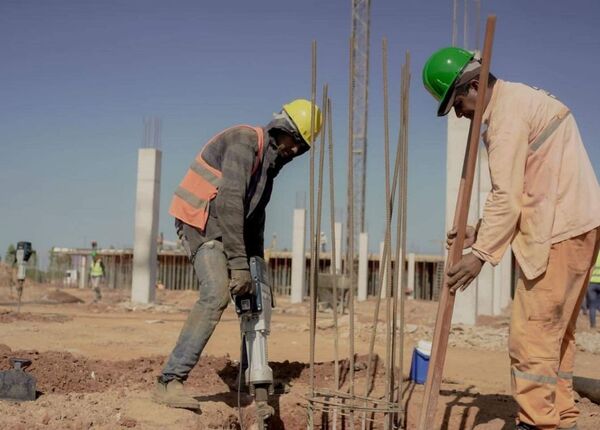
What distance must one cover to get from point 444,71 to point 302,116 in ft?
3.52

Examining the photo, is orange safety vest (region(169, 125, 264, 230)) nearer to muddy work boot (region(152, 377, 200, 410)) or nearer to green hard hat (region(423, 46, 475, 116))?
muddy work boot (region(152, 377, 200, 410))

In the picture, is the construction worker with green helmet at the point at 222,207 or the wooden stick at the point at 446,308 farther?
the construction worker with green helmet at the point at 222,207

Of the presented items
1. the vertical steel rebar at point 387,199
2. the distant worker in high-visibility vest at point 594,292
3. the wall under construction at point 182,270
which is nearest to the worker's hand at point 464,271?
the vertical steel rebar at point 387,199

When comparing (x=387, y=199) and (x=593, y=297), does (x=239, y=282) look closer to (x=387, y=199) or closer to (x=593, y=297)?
(x=387, y=199)

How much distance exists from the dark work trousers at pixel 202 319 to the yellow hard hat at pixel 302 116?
878 mm

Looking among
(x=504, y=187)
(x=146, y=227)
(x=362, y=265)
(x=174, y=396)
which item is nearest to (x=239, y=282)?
(x=174, y=396)

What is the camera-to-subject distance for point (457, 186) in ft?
36.0

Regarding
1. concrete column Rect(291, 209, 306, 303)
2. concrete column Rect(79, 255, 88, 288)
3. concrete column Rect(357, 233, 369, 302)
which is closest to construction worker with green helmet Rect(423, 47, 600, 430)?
concrete column Rect(291, 209, 306, 303)

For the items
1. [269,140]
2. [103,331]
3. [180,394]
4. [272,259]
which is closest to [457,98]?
[269,140]

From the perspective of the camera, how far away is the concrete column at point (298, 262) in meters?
20.9

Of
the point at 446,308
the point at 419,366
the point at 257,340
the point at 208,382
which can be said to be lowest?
the point at 208,382

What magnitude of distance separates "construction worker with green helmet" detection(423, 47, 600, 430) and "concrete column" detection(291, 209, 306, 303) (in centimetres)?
1791

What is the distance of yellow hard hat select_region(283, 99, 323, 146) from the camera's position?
12.1ft

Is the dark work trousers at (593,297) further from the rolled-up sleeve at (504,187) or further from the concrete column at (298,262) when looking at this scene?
the concrete column at (298,262)
